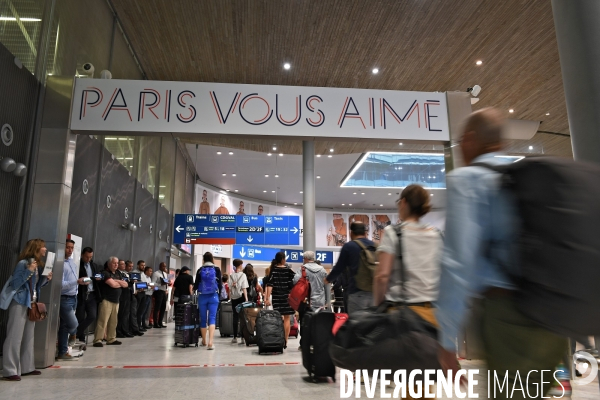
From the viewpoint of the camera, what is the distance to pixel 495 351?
132 centimetres

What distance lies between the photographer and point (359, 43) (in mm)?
10008

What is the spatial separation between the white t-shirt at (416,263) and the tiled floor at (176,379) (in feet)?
7.01

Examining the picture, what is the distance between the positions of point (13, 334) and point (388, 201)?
26087 millimetres

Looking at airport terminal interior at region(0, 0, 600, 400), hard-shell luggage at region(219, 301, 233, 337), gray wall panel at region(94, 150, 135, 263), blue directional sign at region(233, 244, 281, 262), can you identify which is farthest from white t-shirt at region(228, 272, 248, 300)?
blue directional sign at region(233, 244, 281, 262)

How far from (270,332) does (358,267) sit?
3768 millimetres

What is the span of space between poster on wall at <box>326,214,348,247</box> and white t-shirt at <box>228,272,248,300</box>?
74.4 ft

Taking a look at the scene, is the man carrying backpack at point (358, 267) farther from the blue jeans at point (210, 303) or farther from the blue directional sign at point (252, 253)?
the blue directional sign at point (252, 253)

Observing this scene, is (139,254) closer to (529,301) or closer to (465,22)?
(465,22)

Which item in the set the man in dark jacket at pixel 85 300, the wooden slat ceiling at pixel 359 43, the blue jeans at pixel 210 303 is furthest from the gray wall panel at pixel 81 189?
the wooden slat ceiling at pixel 359 43

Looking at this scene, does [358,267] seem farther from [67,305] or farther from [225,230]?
[225,230]

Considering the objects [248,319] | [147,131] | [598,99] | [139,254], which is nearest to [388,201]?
[139,254]

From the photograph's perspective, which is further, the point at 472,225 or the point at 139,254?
the point at 139,254

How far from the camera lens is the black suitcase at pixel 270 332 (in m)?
6.98

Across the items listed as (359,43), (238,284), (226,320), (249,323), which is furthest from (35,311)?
(359,43)
